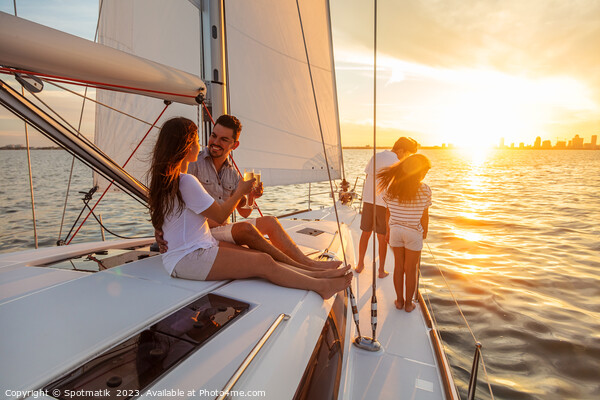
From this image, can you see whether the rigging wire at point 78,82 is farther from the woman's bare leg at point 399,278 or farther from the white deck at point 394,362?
the woman's bare leg at point 399,278

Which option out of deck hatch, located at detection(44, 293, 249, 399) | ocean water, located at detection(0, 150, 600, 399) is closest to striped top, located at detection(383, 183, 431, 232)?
ocean water, located at detection(0, 150, 600, 399)

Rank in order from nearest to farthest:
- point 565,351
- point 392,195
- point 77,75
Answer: point 77,75
point 392,195
point 565,351

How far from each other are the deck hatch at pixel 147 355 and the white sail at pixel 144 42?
2.59 meters

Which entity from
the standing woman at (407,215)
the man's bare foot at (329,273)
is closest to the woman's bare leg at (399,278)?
the standing woman at (407,215)

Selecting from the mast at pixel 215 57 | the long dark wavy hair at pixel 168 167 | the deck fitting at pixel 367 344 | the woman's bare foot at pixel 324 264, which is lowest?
the deck fitting at pixel 367 344

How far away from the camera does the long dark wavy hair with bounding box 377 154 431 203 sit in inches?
104

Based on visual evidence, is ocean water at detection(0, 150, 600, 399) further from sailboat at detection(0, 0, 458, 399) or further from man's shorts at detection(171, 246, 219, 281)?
man's shorts at detection(171, 246, 219, 281)

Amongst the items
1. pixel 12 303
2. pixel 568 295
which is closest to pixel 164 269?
pixel 12 303

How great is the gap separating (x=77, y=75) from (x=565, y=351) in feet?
14.3

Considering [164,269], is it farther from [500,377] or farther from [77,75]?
[500,377]

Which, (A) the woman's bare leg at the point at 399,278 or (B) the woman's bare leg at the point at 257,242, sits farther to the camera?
(A) the woman's bare leg at the point at 399,278

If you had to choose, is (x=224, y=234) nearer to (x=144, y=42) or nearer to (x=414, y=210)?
(x=414, y=210)

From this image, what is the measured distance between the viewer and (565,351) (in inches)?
120

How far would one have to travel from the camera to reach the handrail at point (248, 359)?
87cm
